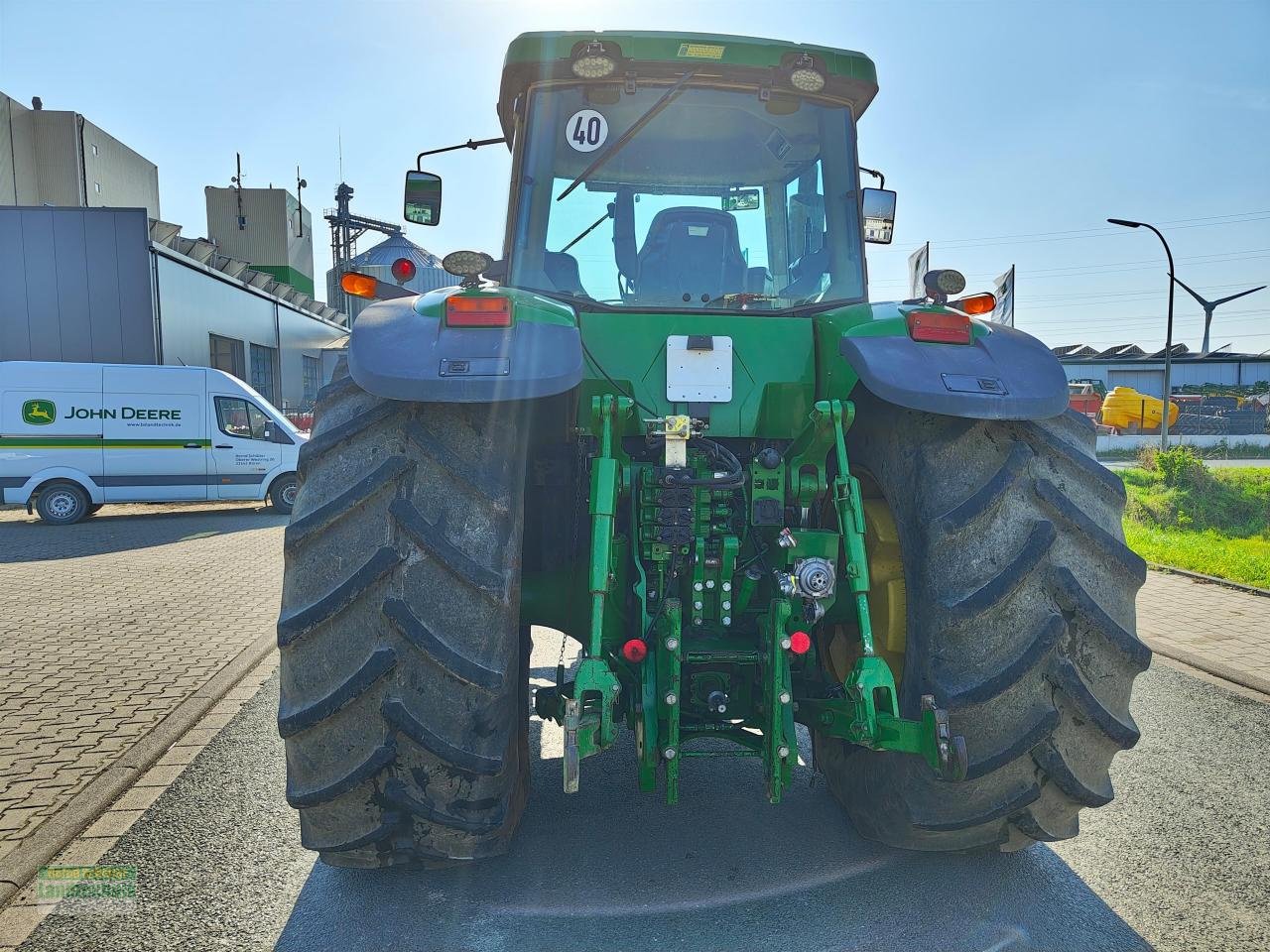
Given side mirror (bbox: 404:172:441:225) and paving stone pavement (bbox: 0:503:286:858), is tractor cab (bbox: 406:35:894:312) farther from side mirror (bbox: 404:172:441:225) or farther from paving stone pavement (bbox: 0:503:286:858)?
paving stone pavement (bbox: 0:503:286:858)

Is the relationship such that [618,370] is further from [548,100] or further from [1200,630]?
[1200,630]

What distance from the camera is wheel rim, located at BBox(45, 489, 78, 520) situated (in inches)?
503

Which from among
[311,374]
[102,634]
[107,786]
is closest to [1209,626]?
[107,786]

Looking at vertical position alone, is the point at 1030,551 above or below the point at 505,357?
below

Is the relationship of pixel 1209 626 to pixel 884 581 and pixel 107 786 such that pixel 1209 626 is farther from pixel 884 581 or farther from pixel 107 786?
pixel 107 786

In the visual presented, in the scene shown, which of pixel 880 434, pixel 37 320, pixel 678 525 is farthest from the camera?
pixel 37 320

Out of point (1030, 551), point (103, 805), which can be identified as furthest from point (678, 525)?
point (103, 805)

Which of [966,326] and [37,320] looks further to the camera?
[37,320]

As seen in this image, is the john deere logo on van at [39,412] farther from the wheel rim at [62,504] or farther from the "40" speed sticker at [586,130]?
the "40" speed sticker at [586,130]

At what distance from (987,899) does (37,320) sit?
696 inches

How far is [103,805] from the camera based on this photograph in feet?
11.5

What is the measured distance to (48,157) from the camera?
73.9 ft

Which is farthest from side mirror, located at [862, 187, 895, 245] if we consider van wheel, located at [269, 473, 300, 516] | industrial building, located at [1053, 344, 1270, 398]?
industrial building, located at [1053, 344, 1270, 398]

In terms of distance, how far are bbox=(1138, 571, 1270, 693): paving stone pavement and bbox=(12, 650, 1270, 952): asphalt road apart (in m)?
2.13
